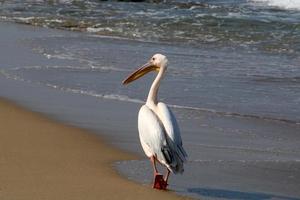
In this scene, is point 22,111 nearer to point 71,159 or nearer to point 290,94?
point 71,159

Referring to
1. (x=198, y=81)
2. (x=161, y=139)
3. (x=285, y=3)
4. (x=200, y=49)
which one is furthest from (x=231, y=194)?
(x=285, y=3)

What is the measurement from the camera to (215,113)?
9.02m

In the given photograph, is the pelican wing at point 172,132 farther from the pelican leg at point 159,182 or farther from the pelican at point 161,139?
the pelican leg at point 159,182

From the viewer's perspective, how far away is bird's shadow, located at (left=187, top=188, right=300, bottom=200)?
241 inches

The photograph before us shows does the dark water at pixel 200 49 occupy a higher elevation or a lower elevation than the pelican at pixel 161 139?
lower

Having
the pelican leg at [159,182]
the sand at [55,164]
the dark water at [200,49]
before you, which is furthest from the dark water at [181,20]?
the pelican leg at [159,182]

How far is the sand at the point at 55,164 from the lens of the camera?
19.4 feet

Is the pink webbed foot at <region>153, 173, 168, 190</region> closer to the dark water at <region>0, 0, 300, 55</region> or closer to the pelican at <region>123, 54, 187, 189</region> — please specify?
the pelican at <region>123, 54, 187, 189</region>

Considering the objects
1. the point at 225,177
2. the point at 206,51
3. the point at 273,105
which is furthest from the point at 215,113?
the point at 206,51

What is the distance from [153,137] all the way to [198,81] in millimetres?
4521

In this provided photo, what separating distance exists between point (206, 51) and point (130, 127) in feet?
19.2

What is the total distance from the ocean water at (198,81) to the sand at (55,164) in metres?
0.25

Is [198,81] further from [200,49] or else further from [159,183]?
[159,183]

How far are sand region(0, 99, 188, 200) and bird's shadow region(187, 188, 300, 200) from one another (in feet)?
0.69
